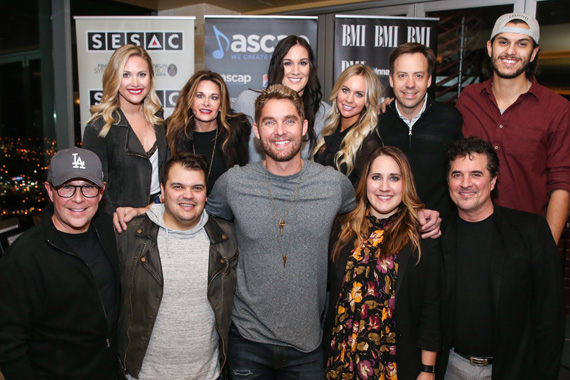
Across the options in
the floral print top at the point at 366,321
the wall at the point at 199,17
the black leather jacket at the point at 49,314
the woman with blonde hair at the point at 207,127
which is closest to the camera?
the black leather jacket at the point at 49,314

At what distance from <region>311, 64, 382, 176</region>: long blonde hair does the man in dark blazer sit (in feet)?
2.37

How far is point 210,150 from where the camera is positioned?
3.01m

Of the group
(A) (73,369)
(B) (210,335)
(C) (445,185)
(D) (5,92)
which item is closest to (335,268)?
(B) (210,335)

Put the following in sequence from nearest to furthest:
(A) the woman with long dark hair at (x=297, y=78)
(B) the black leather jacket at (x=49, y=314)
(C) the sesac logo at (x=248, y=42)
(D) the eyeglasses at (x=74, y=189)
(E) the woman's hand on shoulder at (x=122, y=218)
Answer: (B) the black leather jacket at (x=49, y=314) < (D) the eyeglasses at (x=74, y=189) < (E) the woman's hand on shoulder at (x=122, y=218) < (A) the woman with long dark hair at (x=297, y=78) < (C) the sesac logo at (x=248, y=42)

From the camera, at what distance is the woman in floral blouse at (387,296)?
2.04 metres

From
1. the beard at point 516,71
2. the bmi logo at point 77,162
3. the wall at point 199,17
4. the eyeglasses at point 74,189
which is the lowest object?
the eyeglasses at point 74,189

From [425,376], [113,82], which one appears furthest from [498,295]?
[113,82]

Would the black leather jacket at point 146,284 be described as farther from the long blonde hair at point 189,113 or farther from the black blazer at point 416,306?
the long blonde hair at point 189,113

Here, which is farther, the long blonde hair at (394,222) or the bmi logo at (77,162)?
the long blonde hair at (394,222)

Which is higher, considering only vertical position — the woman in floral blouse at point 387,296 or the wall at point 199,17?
the wall at point 199,17

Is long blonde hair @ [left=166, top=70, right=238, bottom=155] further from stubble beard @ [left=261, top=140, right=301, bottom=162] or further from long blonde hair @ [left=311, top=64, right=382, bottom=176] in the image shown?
stubble beard @ [left=261, top=140, right=301, bottom=162]

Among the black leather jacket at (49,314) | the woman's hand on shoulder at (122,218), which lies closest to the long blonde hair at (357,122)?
the woman's hand on shoulder at (122,218)

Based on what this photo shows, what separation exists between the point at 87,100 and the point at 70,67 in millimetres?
694

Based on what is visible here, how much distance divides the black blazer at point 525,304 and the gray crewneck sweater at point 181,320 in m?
1.09
